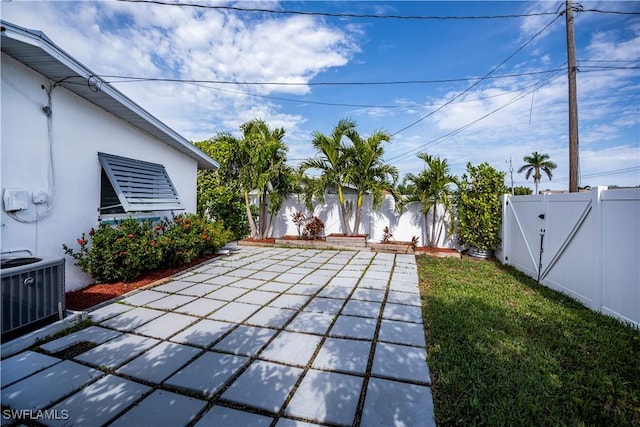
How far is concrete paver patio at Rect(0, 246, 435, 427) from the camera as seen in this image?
6.34ft

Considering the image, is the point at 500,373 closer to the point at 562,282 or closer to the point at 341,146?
the point at 562,282

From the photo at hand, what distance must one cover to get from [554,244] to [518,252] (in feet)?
5.44

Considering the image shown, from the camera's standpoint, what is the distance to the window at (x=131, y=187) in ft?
16.6

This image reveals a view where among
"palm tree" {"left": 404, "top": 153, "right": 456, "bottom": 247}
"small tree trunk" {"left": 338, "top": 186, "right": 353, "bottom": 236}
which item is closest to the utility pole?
"palm tree" {"left": 404, "top": 153, "right": 456, "bottom": 247}

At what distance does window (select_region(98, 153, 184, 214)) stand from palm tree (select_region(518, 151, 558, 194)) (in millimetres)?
40771

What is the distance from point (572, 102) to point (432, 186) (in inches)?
138

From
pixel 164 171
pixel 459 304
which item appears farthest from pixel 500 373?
pixel 164 171

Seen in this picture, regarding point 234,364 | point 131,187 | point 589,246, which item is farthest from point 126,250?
point 589,246

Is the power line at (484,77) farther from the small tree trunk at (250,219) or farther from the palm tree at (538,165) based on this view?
the palm tree at (538,165)

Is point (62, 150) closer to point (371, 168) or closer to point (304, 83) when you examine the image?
point (304, 83)

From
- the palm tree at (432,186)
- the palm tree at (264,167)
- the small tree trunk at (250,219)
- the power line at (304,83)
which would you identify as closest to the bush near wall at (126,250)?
the palm tree at (264,167)

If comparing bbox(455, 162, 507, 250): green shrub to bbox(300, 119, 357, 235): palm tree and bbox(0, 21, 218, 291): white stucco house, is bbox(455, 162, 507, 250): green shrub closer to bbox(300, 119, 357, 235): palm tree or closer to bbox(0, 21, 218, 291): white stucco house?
bbox(300, 119, 357, 235): palm tree

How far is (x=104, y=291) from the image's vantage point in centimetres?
444

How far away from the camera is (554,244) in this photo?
4.84 meters
